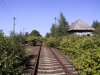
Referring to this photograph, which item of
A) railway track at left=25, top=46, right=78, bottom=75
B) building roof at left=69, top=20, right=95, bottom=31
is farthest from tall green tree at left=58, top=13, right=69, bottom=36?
railway track at left=25, top=46, right=78, bottom=75

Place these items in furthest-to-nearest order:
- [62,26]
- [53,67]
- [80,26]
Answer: [80,26], [62,26], [53,67]

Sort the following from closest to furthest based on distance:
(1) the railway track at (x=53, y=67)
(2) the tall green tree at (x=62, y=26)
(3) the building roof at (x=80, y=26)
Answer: (1) the railway track at (x=53, y=67) < (2) the tall green tree at (x=62, y=26) < (3) the building roof at (x=80, y=26)

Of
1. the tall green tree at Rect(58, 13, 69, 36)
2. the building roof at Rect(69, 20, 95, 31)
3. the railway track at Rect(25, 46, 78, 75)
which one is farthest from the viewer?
the building roof at Rect(69, 20, 95, 31)

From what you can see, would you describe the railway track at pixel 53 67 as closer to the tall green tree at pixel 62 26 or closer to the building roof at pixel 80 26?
the tall green tree at pixel 62 26

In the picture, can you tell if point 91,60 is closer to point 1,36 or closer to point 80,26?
point 1,36

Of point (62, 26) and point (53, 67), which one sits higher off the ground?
point (62, 26)

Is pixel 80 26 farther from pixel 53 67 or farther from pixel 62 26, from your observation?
pixel 53 67

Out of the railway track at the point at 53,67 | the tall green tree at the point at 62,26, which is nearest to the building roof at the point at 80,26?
the tall green tree at the point at 62,26

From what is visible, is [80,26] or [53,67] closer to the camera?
[53,67]

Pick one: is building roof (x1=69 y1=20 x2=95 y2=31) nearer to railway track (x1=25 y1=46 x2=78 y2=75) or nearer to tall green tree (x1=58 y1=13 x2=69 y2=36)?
tall green tree (x1=58 y1=13 x2=69 y2=36)

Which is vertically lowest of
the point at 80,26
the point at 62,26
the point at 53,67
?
the point at 53,67

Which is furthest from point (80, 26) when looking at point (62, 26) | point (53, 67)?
point (53, 67)

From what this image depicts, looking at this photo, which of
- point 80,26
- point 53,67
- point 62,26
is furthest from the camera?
point 80,26

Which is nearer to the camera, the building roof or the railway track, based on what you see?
the railway track
